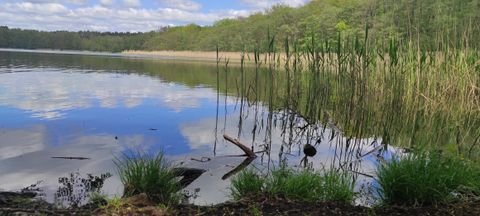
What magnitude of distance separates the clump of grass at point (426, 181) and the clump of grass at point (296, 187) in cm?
46

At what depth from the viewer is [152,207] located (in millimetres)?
4223

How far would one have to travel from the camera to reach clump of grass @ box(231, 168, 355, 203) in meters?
4.88

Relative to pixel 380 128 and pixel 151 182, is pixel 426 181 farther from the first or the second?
pixel 380 128

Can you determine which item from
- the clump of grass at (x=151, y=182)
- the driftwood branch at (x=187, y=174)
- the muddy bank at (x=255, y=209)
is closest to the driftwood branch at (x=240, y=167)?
the driftwood branch at (x=187, y=174)

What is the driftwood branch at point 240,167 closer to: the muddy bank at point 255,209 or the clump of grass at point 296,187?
the clump of grass at point 296,187

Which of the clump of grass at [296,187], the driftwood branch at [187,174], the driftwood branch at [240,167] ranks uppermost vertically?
the clump of grass at [296,187]

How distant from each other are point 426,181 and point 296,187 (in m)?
1.36

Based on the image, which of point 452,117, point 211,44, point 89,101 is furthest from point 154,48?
point 452,117

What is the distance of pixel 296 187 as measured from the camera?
4984mm

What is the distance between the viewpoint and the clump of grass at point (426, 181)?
15.4ft

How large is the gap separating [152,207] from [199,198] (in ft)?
4.92

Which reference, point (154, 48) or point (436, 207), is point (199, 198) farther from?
point (154, 48)

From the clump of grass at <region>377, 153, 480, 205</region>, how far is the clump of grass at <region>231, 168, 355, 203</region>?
46 cm

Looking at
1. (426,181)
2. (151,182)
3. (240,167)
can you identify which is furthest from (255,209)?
(240,167)
